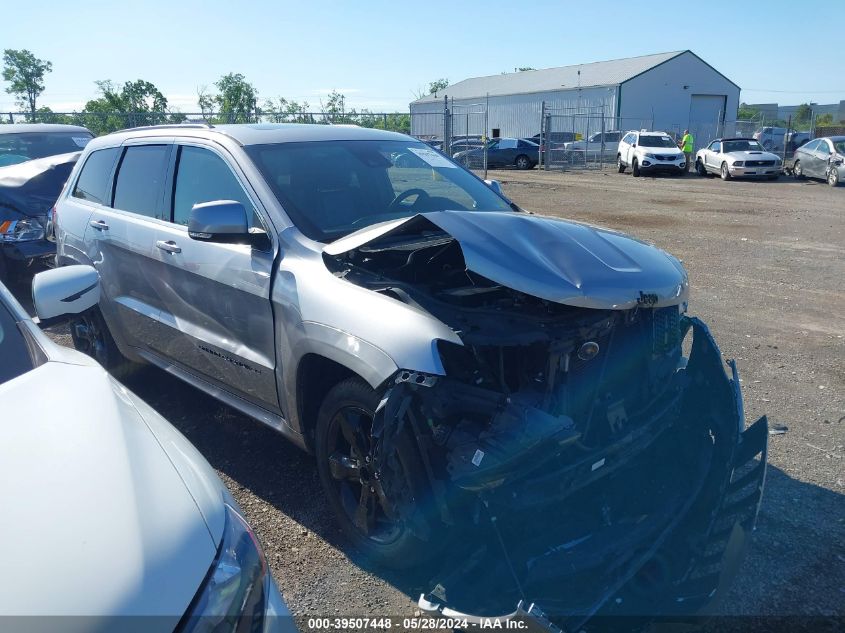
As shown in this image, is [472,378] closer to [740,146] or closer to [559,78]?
[740,146]

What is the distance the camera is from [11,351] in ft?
8.32

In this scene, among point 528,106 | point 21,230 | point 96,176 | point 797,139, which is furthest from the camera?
point 528,106

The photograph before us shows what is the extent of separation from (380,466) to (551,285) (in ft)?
3.17

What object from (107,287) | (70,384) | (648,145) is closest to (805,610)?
(70,384)

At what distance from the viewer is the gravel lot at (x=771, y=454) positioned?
301cm

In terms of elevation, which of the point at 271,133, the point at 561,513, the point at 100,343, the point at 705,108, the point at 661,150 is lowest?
the point at 100,343

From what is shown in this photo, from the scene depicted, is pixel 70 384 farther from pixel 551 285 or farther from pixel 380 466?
pixel 551 285

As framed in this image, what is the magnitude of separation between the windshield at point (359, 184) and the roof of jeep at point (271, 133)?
0.08 metres

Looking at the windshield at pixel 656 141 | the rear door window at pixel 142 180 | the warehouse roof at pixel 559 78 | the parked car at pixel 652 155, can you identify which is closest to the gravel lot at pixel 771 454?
the rear door window at pixel 142 180

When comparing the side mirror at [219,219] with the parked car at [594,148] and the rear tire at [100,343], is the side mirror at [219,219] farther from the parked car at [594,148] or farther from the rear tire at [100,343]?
the parked car at [594,148]

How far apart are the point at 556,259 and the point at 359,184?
1.58 m

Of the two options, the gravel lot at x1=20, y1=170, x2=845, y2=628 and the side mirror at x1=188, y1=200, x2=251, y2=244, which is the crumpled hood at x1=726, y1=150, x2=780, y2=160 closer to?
the gravel lot at x1=20, y1=170, x2=845, y2=628

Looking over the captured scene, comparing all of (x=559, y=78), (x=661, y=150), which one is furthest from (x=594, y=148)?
(x=559, y=78)

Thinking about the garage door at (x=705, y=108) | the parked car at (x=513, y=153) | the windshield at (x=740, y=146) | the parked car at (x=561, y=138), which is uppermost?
the garage door at (x=705, y=108)
